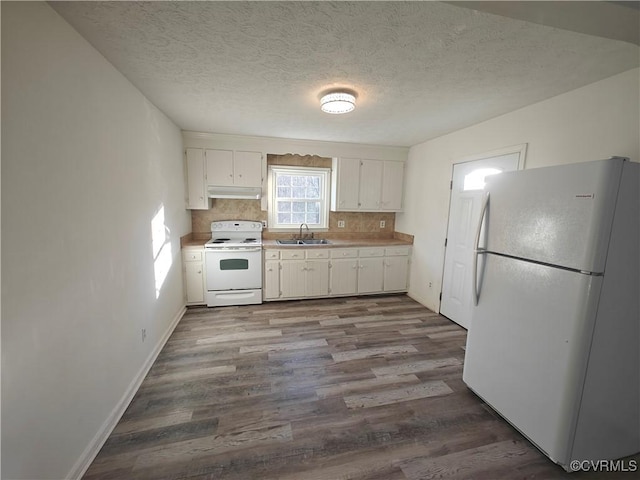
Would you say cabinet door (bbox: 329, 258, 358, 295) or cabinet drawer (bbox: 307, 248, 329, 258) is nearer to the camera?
cabinet drawer (bbox: 307, 248, 329, 258)

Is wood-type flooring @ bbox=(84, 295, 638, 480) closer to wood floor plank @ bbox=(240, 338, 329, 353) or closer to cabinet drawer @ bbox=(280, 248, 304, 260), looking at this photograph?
wood floor plank @ bbox=(240, 338, 329, 353)

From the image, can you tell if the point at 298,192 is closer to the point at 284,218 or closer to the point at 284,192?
the point at 284,192

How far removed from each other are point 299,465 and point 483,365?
4.74 feet

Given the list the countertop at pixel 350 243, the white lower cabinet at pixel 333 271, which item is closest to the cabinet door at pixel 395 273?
the white lower cabinet at pixel 333 271

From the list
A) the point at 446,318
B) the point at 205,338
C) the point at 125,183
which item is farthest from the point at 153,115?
the point at 446,318

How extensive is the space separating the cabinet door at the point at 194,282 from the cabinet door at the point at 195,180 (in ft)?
2.70

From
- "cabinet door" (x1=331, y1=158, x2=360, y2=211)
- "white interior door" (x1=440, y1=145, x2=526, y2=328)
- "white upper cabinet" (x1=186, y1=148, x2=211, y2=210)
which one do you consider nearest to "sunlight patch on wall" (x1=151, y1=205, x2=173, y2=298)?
"white upper cabinet" (x1=186, y1=148, x2=211, y2=210)

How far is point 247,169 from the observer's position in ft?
12.0

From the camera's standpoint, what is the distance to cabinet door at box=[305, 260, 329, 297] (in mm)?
3768

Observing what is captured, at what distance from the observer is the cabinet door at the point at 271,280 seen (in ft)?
12.0

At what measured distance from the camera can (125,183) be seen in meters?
1.88

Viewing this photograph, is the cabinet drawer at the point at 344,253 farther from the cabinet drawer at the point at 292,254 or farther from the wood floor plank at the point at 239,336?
the wood floor plank at the point at 239,336

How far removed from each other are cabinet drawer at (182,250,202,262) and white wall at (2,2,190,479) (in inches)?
51.7

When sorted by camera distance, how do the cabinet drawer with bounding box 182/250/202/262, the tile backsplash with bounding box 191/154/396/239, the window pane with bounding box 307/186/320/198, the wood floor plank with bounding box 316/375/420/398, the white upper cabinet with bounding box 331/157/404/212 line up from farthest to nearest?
1. the window pane with bounding box 307/186/320/198
2. the white upper cabinet with bounding box 331/157/404/212
3. the tile backsplash with bounding box 191/154/396/239
4. the cabinet drawer with bounding box 182/250/202/262
5. the wood floor plank with bounding box 316/375/420/398
